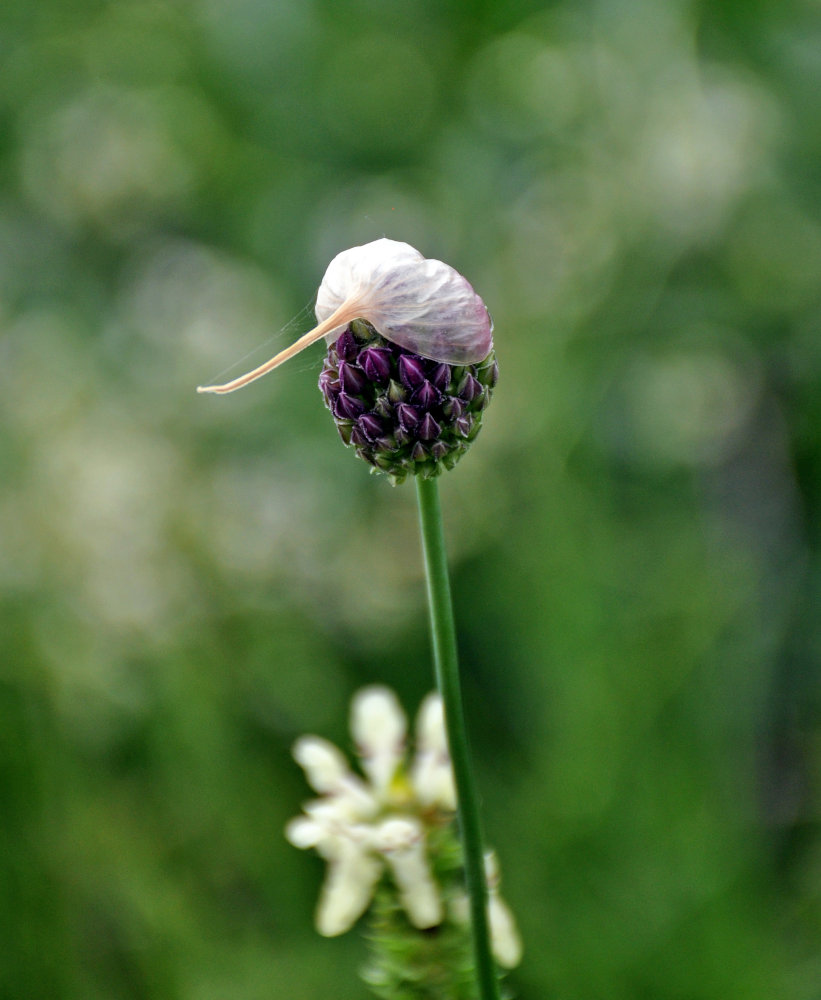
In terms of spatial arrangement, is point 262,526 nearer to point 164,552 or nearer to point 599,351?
point 164,552

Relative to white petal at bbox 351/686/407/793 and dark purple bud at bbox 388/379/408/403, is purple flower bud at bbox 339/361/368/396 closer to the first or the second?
dark purple bud at bbox 388/379/408/403

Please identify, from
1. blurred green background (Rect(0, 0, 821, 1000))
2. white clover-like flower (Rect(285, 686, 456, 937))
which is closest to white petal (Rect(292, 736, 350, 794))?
white clover-like flower (Rect(285, 686, 456, 937))

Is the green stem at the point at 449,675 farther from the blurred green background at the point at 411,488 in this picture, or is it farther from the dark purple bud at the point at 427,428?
the blurred green background at the point at 411,488

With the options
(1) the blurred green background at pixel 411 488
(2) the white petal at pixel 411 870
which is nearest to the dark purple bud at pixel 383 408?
(2) the white petal at pixel 411 870

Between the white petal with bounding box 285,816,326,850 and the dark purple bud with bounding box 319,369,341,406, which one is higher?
the dark purple bud with bounding box 319,369,341,406

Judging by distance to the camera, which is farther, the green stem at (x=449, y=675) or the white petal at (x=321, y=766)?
the white petal at (x=321, y=766)

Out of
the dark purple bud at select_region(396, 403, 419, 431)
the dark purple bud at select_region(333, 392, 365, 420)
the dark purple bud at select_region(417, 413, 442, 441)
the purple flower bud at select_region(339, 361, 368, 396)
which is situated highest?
the purple flower bud at select_region(339, 361, 368, 396)

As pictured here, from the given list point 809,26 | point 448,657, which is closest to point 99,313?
point 809,26

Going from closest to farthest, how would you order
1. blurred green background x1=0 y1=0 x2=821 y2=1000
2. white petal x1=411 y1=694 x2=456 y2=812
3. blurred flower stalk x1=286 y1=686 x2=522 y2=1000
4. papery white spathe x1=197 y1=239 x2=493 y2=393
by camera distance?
papery white spathe x1=197 y1=239 x2=493 y2=393 → blurred flower stalk x1=286 y1=686 x2=522 y2=1000 → white petal x1=411 y1=694 x2=456 y2=812 → blurred green background x1=0 y1=0 x2=821 y2=1000
